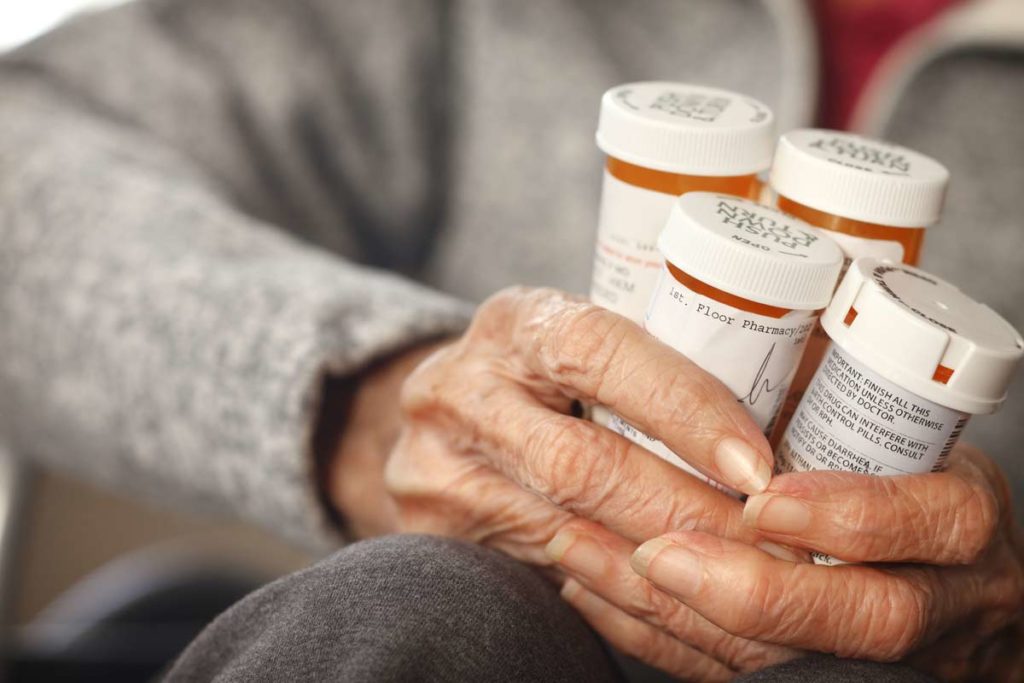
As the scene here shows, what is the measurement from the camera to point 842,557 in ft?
1.27

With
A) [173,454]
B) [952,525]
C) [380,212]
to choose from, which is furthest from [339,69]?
[952,525]

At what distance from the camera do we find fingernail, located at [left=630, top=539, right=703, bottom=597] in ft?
1.27

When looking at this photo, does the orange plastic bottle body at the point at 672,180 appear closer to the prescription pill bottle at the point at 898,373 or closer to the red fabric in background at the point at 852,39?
the prescription pill bottle at the point at 898,373

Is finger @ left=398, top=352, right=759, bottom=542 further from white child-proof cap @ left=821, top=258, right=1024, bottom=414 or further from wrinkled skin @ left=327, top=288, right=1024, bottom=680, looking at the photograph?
white child-proof cap @ left=821, top=258, right=1024, bottom=414

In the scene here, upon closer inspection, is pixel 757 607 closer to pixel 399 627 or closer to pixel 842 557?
pixel 842 557

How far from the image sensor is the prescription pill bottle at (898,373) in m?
0.36

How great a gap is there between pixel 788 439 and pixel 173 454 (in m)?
0.44

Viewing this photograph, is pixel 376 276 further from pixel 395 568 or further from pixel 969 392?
pixel 969 392

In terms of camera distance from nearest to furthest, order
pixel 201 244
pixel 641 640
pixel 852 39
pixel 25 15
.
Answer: pixel 641 640
pixel 201 244
pixel 852 39
pixel 25 15

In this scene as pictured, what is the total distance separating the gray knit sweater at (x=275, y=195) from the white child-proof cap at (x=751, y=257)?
253 mm

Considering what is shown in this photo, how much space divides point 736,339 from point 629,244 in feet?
0.28

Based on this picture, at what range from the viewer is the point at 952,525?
1.31ft

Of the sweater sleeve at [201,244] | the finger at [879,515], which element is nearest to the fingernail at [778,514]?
the finger at [879,515]

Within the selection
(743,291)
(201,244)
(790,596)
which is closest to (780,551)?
(790,596)
